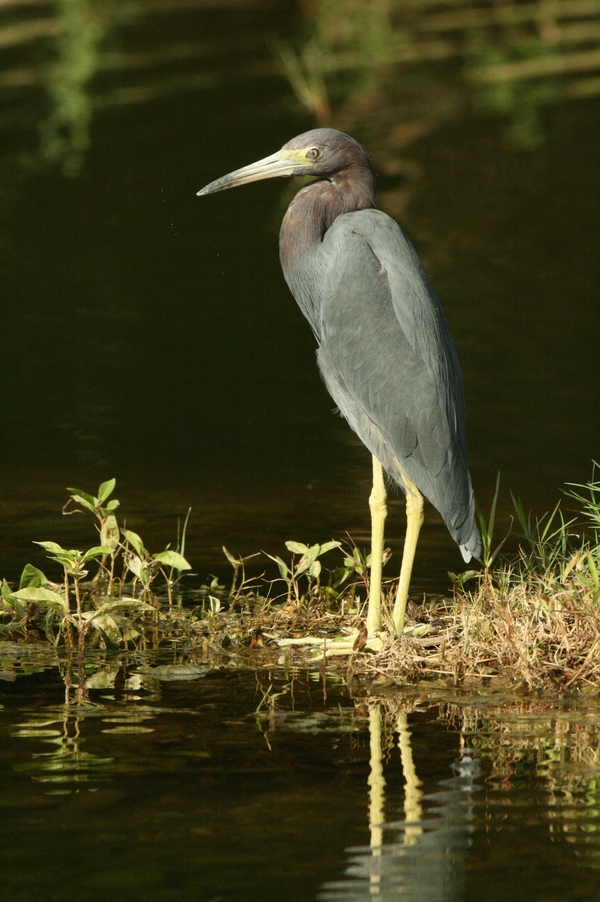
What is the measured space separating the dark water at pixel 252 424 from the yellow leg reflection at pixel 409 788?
0.05ft

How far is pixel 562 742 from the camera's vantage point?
16.4ft

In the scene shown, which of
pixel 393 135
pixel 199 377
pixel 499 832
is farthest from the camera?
pixel 393 135

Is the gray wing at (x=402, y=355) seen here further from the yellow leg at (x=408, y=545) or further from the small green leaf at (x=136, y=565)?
the small green leaf at (x=136, y=565)

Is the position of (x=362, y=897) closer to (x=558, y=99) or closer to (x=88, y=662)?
(x=88, y=662)

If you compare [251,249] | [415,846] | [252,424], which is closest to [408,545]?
[415,846]

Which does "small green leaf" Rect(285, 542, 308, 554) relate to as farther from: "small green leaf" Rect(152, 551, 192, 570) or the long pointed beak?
the long pointed beak

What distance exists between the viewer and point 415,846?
4227mm

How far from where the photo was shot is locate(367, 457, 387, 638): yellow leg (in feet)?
19.9

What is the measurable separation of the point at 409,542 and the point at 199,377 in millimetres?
5343

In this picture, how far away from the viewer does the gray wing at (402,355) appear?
19.9ft

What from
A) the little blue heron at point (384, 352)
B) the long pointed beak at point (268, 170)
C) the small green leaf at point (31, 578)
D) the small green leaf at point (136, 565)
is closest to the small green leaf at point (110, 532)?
the small green leaf at point (136, 565)

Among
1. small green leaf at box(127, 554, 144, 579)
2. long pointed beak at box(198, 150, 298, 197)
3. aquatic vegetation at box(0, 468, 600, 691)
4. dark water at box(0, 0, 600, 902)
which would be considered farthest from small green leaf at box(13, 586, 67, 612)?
long pointed beak at box(198, 150, 298, 197)

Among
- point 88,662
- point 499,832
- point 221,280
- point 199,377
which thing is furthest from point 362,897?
point 221,280

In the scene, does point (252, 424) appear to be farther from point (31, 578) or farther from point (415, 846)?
point (415, 846)
